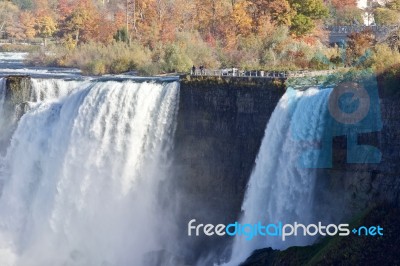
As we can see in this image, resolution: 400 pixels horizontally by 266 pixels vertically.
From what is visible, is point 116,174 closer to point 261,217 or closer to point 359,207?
point 261,217

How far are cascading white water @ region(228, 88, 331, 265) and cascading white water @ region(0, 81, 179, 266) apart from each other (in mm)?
5077

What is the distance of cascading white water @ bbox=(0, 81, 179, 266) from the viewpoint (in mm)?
32094

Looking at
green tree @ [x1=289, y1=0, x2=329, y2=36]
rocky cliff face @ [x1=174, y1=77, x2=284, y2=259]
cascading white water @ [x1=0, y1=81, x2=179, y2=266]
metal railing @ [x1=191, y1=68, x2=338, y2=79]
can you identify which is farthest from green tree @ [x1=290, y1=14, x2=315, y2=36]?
rocky cliff face @ [x1=174, y1=77, x2=284, y2=259]

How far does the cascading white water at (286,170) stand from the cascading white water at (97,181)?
200 inches

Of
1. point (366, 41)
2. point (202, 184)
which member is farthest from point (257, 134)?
point (366, 41)

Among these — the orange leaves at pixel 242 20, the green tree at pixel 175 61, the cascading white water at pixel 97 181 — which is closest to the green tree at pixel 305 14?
the orange leaves at pixel 242 20

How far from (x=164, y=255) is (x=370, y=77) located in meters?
9.73

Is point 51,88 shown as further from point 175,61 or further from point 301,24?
point 301,24

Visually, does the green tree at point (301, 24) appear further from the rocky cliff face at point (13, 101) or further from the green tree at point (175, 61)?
the rocky cliff face at point (13, 101)

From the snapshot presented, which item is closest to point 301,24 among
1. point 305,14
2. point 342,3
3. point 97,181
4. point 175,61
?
point 305,14

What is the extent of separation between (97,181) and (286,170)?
9429 mm

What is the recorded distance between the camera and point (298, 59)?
129 feet

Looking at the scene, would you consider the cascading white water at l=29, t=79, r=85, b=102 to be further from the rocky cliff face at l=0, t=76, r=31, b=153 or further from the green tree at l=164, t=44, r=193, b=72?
the green tree at l=164, t=44, r=193, b=72

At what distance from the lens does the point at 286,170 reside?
86.5 ft
